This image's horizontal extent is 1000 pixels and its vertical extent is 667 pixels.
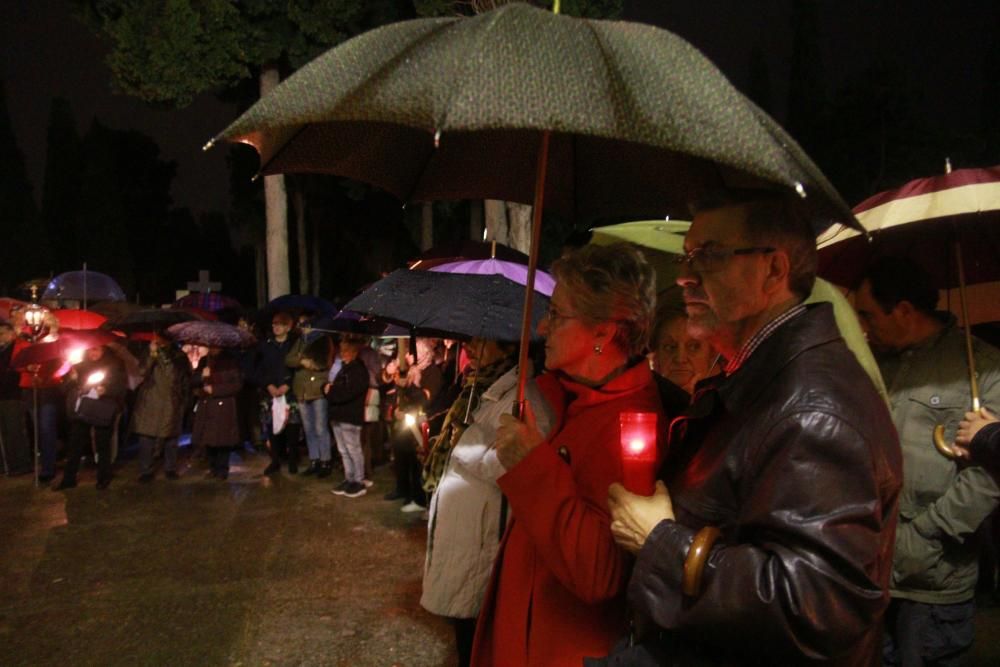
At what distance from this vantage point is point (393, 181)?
2961 millimetres

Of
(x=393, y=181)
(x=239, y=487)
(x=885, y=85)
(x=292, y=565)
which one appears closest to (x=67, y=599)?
(x=292, y=565)

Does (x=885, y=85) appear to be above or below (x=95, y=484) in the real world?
above

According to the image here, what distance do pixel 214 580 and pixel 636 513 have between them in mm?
5096

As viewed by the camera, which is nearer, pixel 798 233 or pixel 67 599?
pixel 798 233

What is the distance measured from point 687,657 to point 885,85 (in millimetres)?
28042

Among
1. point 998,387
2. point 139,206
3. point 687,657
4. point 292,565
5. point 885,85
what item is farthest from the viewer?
point 139,206

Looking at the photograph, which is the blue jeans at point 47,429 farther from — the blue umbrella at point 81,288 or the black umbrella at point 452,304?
the black umbrella at point 452,304

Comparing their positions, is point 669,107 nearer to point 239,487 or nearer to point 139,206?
point 239,487

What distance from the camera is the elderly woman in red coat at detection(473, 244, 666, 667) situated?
5.87ft

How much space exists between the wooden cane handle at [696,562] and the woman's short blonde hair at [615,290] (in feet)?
2.72

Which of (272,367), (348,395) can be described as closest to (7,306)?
(272,367)

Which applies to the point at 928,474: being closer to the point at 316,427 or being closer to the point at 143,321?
the point at 316,427

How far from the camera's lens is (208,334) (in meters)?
8.48

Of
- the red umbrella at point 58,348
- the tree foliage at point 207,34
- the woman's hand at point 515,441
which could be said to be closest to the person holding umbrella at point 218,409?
the red umbrella at point 58,348
